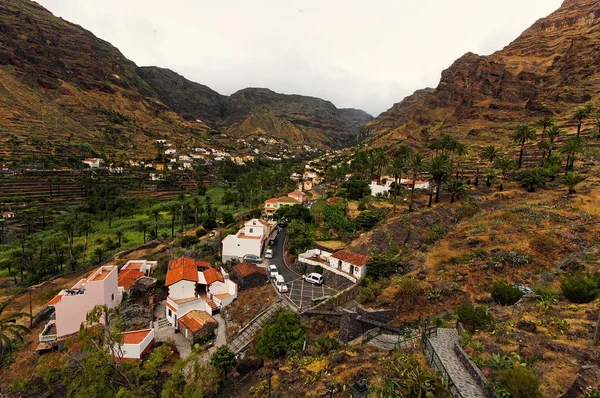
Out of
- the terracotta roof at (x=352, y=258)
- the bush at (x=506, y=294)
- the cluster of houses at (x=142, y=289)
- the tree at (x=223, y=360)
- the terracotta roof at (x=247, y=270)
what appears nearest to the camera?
the bush at (x=506, y=294)

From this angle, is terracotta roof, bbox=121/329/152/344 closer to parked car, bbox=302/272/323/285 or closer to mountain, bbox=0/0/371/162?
parked car, bbox=302/272/323/285

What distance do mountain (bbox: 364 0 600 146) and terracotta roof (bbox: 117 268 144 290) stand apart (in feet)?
295

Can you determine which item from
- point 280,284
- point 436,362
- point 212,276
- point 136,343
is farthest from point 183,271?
point 436,362

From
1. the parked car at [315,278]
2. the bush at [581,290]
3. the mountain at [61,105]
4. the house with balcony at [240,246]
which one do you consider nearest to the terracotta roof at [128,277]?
the house with balcony at [240,246]

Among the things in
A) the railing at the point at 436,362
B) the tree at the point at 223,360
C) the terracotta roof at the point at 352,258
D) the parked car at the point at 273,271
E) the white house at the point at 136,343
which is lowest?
the white house at the point at 136,343

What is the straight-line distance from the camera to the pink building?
2823 cm

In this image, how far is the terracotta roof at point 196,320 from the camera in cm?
2836

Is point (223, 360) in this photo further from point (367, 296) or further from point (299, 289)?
point (367, 296)

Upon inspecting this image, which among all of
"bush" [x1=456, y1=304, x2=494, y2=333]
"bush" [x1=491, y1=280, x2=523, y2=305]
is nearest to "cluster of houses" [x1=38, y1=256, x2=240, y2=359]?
"bush" [x1=456, y1=304, x2=494, y2=333]

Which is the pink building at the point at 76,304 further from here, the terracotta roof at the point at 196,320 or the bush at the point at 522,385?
the bush at the point at 522,385

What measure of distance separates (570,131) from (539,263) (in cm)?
5606

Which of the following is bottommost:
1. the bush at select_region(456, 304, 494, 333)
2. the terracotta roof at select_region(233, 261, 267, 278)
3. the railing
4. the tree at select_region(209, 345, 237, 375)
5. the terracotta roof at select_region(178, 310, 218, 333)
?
the terracotta roof at select_region(178, 310, 218, 333)

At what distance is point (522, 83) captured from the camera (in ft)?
339

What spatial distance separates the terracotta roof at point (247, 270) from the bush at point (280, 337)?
961 cm
